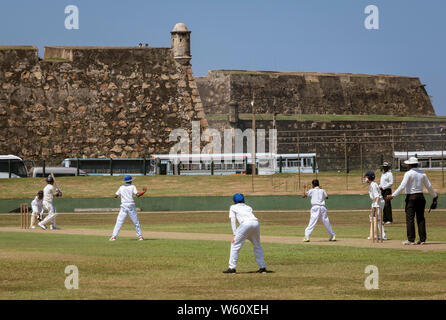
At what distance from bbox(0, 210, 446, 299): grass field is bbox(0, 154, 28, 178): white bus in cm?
2854

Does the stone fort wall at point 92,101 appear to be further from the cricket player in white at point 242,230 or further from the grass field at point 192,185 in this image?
the cricket player in white at point 242,230

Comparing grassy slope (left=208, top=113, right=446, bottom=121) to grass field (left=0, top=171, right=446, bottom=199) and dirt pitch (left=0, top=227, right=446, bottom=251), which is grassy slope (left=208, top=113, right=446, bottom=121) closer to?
grass field (left=0, top=171, right=446, bottom=199)

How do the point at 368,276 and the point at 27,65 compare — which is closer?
the point at 368,276

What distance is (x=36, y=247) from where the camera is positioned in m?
21.4

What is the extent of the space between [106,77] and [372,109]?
48.9 m

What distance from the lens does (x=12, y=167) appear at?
5534 cm

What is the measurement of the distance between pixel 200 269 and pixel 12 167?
4083cm

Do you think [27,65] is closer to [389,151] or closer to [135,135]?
[135,135]

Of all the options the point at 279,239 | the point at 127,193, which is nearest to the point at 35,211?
the point at 127,193

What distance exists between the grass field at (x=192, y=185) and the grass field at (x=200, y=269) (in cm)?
2216

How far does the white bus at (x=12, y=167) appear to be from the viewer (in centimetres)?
5441

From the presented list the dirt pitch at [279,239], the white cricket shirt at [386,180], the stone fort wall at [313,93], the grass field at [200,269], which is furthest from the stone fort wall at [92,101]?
the white cricket shirt at [386,180]

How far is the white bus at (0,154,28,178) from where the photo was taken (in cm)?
5441
